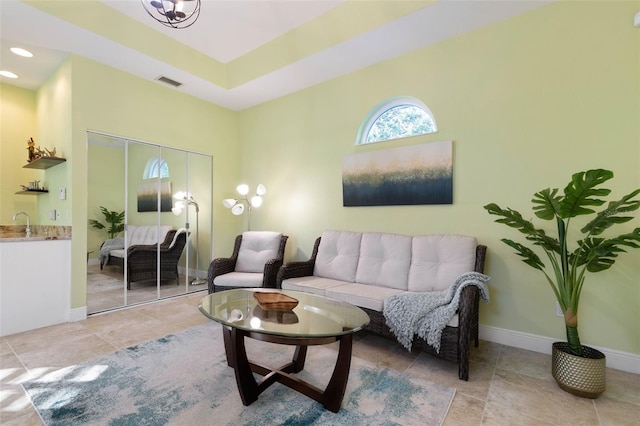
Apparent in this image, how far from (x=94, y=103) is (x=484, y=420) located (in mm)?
4639

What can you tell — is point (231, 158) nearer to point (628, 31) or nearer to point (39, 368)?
point (39, 368)

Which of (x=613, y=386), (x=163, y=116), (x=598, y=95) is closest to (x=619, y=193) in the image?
(x=598, y=95)

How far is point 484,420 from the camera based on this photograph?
165 cm

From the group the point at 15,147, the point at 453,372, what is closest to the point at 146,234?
the point at 15,147

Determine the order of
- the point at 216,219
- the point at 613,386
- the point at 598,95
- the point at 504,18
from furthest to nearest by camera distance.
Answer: the point at 216,219 < the point at 504,18 < the point at 598,95 < the point at 613,386

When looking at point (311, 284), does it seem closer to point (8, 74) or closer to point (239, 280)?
point (239, 280)

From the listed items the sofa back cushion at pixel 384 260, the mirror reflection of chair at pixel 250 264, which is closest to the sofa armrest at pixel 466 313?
the sofa back cushion at pixel 384 260

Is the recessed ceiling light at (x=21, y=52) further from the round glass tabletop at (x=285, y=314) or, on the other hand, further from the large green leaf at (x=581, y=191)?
the large green leaf at (x=581, y=191)

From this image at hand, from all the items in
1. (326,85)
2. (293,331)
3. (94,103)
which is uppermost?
(326,85)

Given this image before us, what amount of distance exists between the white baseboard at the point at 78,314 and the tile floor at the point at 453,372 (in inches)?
3.8

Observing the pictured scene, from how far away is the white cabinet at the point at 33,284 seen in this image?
9.36 ft

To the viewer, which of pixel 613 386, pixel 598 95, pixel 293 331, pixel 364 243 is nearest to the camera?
pixel 293 331

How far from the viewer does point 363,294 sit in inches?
103

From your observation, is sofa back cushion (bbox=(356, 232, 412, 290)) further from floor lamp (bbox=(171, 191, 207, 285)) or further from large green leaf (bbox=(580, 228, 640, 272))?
floor lamp (bbox=(171, 191, 207, 285))
